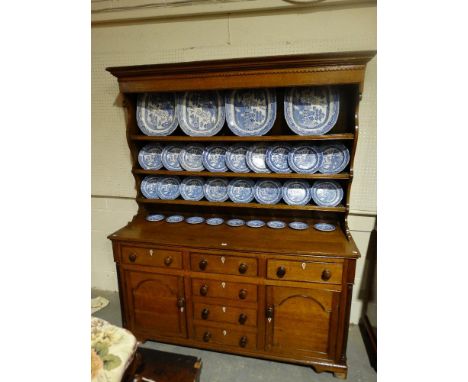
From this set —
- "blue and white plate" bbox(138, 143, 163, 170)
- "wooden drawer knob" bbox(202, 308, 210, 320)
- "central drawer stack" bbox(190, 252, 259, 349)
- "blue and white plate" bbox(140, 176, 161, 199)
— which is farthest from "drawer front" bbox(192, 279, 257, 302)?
"blue and white plate" bbox(138, 143, 163, 170)

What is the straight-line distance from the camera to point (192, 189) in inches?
73.1

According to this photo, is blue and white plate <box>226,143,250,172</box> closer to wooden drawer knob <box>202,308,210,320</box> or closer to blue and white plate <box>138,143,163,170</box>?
blue and white plate <box>138,143,163,170</box>

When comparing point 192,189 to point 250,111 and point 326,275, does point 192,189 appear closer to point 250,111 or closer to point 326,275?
point 250,111

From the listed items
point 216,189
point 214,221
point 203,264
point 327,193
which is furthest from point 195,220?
point 327,193

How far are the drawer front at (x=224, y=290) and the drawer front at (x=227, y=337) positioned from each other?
24 centimetres

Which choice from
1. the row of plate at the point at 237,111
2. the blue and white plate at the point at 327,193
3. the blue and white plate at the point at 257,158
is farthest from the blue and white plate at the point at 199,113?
the blue and white plate at the point at 327,193

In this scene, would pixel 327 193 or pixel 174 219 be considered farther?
pixel 174 219

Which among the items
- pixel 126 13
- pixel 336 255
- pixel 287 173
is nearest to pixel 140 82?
pixel 126 13

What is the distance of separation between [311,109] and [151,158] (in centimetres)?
111

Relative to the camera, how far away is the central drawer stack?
1507 millimetres

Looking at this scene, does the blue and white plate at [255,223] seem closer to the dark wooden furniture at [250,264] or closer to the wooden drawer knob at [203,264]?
the dark wooden furniture at [250,264]

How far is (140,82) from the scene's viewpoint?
1542 mm

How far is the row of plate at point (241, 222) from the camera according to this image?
65.3 inches

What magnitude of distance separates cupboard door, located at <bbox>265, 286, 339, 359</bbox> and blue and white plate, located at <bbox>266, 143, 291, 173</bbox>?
28.2 inches
